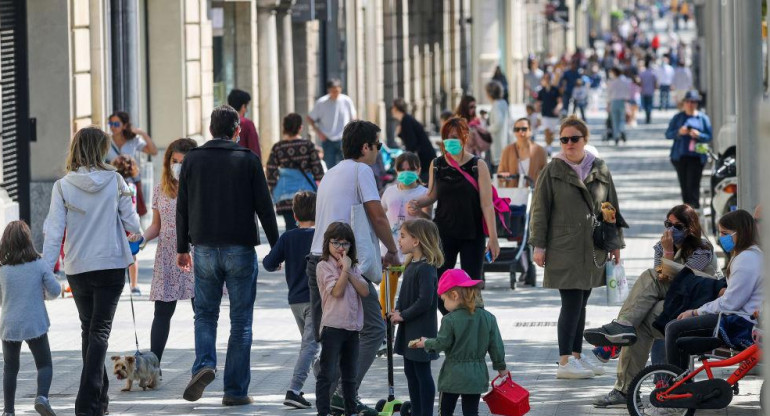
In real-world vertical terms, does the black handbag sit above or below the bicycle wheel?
above

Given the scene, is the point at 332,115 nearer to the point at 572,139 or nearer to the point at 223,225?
the point at 572,139

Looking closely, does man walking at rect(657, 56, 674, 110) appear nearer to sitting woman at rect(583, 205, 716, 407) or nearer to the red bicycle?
sitting woman at rect(583, 205, 716, 407)

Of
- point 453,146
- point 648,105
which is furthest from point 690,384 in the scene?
point 648,105

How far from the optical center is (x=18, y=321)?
30.6 feet

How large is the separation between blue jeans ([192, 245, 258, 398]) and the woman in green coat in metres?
1.93

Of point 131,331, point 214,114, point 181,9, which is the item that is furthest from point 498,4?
point 214,114

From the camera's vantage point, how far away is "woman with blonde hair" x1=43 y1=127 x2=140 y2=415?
9.33 m

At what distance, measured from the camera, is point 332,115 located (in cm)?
2227

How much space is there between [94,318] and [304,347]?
1.25 metres

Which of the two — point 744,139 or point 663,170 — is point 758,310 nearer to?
point 744,139

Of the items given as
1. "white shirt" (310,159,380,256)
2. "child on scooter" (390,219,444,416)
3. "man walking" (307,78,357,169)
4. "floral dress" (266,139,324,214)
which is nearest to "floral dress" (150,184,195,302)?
"white shirt" (310,159,380,256)

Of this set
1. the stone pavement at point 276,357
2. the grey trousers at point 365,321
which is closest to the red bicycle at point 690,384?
the stone pavement at point 276,357

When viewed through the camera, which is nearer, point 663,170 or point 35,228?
point 35,228

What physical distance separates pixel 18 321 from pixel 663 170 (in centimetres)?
2238
